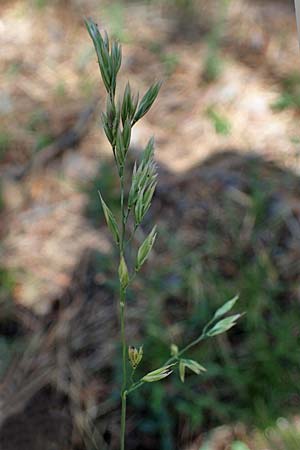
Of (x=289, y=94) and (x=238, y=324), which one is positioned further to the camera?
(x=289, y=94)

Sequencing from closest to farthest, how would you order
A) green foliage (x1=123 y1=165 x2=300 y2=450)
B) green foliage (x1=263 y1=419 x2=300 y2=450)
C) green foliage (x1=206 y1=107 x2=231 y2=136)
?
green foliage (x1=263 y1=419 x2=300 y2=450) → green foliage (x1=123 y1=165 x2=300 y2=450) → green foliage (x1=206 y1=107 x2=231 y2=136)

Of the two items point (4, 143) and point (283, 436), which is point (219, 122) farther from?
point (283, 436)

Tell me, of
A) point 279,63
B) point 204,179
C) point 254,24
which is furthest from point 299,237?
point 254,24

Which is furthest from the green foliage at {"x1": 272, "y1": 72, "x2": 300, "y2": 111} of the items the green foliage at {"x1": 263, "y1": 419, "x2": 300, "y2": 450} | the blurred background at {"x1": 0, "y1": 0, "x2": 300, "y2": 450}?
the green foliage at {"x1": 263, "y1": 419, "x2": 300, "y2": 450}

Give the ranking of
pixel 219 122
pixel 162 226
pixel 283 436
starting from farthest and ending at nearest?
pixel 219 122 → pixel 162 226 → pixel 283 436

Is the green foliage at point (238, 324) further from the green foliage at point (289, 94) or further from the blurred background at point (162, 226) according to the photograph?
the green foliage at point (289, 94)

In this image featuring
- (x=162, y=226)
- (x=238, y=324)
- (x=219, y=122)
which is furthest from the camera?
(x=219, y=122)

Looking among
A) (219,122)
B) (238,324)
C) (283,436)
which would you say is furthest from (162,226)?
(283,436)

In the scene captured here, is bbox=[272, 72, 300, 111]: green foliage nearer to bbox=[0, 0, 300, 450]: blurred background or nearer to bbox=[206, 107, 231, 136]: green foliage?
bbox=[0, 0, 300, 450]: blurred background
